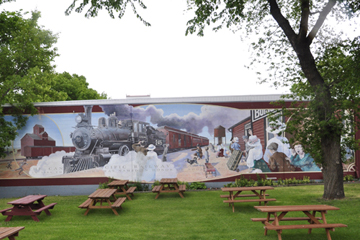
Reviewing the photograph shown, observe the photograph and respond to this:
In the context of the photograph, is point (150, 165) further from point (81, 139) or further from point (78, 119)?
point (78, 119)

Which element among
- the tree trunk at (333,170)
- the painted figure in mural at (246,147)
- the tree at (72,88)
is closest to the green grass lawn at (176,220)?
the tree trunk at (333,170)

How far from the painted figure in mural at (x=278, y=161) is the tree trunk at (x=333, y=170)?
333 centimetres

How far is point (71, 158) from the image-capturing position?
1319 centimetres

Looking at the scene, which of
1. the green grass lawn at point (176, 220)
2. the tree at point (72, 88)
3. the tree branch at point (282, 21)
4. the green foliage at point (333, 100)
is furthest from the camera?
the tree at point (72, 88)

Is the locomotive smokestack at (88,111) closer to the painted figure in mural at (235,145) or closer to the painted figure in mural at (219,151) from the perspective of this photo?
the painted figure in mural at (219,151)

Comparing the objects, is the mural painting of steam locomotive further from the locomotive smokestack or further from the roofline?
the roofline

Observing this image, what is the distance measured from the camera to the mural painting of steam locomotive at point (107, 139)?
13.2 metres

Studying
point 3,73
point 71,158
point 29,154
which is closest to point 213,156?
point 71,158

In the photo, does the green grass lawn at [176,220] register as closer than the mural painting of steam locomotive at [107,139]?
Yes

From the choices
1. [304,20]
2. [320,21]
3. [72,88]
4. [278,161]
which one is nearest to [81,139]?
[278,161]

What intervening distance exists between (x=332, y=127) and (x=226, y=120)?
4647mm

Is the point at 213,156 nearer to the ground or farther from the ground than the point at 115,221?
farther from the ground

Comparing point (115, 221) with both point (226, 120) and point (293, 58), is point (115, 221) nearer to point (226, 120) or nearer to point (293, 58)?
point (226, 120)

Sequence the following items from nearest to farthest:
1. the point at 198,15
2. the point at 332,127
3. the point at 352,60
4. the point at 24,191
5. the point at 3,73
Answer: the point at 352,60 < the point at 332,127 < the point at 198,15 < the point at 24,191 < the point at 3,73
